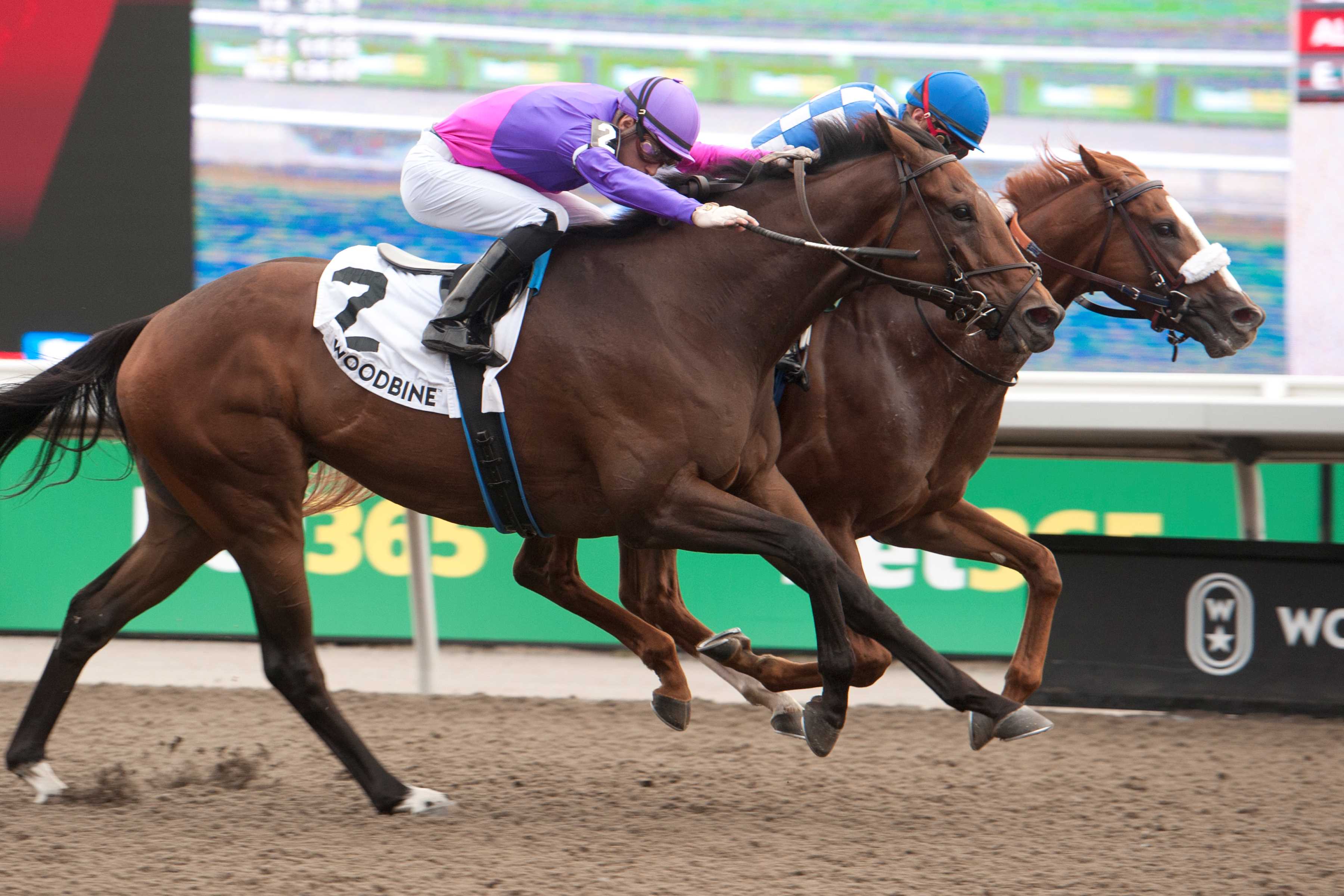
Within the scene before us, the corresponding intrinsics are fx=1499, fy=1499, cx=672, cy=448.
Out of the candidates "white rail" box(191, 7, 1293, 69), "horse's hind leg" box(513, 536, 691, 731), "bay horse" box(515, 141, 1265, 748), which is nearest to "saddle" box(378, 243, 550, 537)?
"bay horse" box(515, 141, 1265, 748)

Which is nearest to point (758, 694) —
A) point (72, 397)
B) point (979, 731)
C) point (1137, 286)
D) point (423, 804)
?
point (979, 731)

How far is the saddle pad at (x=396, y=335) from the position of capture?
358 centimetres

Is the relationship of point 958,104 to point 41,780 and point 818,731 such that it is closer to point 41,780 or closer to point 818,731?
point 818,731

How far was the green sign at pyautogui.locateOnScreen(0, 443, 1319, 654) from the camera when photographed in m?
6.14

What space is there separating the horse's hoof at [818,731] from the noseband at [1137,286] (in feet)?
4.81

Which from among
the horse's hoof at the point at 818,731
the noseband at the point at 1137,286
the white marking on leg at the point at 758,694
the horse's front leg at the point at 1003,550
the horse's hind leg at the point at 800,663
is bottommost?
the white marking on leg at the point at 758,694

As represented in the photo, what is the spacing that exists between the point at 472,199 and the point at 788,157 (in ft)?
2.59

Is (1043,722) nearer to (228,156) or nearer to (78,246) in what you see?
(78,246)

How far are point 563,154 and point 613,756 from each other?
1.97 meters

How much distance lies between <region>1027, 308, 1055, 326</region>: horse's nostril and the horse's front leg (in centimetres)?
115

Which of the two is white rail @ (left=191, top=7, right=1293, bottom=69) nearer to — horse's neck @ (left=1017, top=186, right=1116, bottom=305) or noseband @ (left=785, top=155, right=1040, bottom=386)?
horse's neck @ (left=1017, top=186, right=1116, bottom=305)

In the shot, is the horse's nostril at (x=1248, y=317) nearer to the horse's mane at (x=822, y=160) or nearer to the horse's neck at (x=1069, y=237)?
the horse's neck at (x=1069, y=237)

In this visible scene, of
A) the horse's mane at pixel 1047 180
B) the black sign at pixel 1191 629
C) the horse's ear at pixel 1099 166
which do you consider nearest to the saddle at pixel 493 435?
the horse's mane at pixel 1047 180

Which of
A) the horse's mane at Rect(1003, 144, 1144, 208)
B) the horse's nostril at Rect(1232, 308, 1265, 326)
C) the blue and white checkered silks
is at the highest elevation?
the blue and white checkered silks
